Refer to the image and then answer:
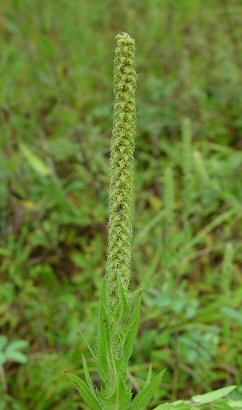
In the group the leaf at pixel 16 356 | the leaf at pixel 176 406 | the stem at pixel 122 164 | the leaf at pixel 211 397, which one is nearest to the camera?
the stem at pixel 122 164

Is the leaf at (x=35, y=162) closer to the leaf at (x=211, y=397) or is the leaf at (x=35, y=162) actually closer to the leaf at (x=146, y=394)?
the leaf at (x=211, y=397)

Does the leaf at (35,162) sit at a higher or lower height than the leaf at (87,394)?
higher

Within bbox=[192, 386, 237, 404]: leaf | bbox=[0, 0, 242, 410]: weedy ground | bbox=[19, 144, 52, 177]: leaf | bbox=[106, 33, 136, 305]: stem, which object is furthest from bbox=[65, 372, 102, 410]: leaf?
bbox=[19, 144, 52, 177]: leaf

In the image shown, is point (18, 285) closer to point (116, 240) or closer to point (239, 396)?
point (239, 396)

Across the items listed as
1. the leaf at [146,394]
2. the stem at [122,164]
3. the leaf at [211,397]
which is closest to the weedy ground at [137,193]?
the leaf at [211,397]

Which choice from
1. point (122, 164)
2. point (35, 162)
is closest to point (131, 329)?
point (122, 164)
